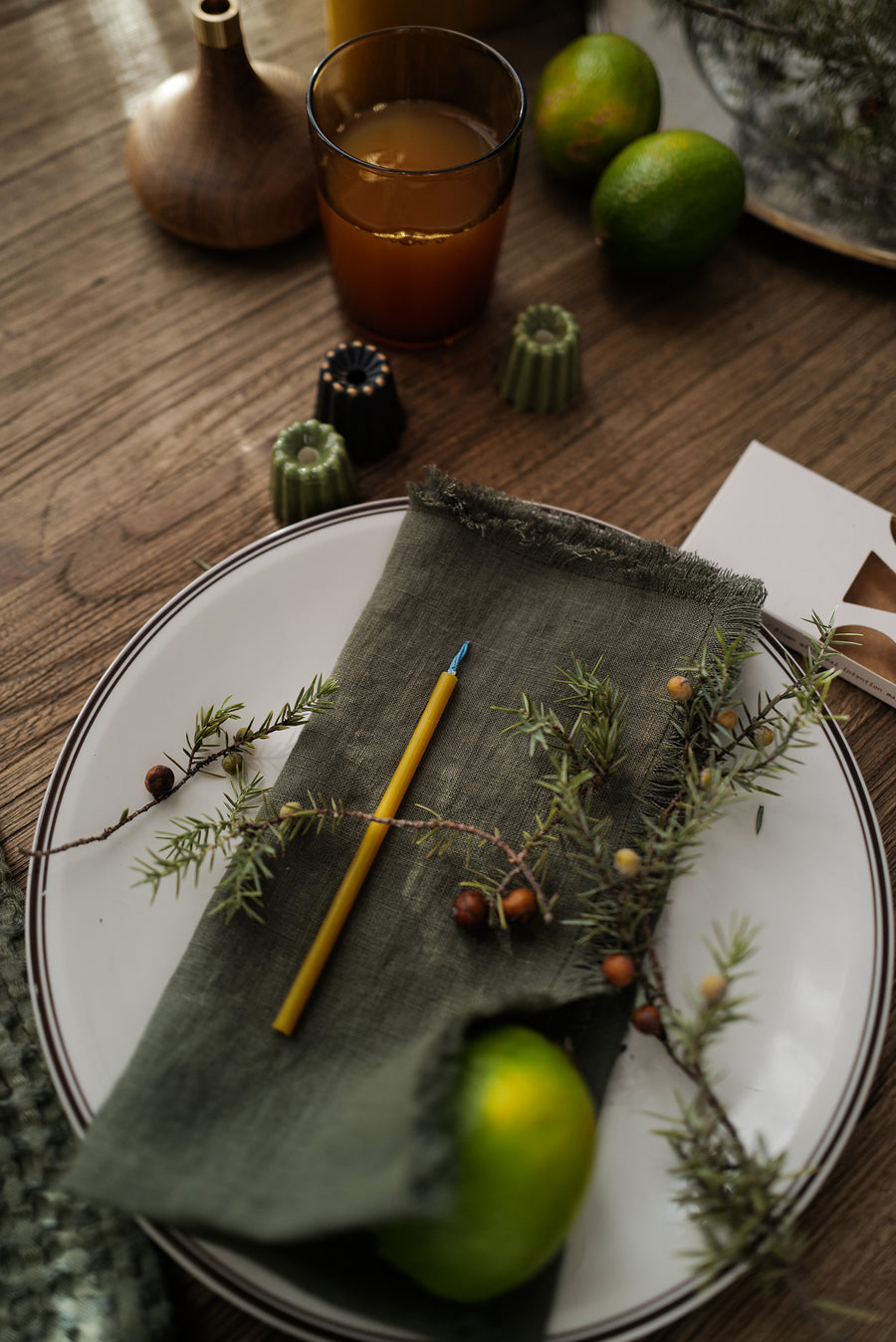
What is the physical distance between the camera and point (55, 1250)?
46cm

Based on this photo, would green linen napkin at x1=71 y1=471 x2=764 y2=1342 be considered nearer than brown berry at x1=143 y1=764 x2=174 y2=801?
Yes

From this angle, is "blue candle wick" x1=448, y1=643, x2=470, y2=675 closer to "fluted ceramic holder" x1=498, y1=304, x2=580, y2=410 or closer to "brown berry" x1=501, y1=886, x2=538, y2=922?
"brown berry" x1=501, y1=886, x2=538, y2=922

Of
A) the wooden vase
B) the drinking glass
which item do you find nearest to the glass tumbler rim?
the drinking glass

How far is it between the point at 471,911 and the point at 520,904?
0.09 ft

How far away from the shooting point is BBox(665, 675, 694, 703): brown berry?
0.54 metres

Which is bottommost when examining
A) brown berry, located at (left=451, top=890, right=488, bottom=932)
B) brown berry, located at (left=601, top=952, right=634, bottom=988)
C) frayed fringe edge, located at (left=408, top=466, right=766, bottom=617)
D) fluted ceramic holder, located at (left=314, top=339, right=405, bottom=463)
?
brown berry, located at (left=601, top=952, right=634, bottom=988)

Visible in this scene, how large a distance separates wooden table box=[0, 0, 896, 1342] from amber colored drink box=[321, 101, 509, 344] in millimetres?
55

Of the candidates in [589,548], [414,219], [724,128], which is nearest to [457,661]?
[589,548]

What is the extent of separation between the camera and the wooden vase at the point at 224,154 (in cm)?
80

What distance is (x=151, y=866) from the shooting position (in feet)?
1.74

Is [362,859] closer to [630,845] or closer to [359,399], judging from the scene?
[630,845]

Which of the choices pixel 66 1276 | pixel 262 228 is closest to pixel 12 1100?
pixel 66 1276

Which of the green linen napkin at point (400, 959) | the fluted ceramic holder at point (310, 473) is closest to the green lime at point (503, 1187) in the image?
the green linen napkin at point (400, 959)

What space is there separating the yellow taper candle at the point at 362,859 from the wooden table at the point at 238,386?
0.75 feet
